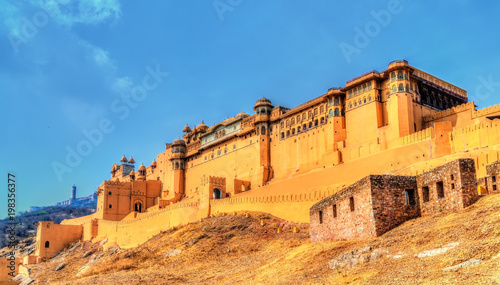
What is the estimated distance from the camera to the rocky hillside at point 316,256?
1308 centimetres

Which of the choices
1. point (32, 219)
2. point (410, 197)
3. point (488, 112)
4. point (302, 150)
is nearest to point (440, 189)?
point (410, 197)

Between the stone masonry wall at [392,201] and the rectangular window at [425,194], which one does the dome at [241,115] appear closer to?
the stone masonry wall at [392,201]

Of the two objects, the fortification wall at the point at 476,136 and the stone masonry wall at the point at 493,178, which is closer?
the stone masonry wall at the point at 493,178

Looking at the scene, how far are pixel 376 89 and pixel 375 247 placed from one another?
100ft

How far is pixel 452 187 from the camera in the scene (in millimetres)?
17750

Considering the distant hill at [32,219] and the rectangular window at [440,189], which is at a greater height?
the distant hill at [32,219]

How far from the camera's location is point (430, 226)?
1673 cm

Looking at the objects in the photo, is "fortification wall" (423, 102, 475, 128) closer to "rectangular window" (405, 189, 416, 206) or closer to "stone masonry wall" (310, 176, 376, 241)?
"stone masonry wall" (310, 176, 376, 241)

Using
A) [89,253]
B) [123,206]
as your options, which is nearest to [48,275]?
[89,253]

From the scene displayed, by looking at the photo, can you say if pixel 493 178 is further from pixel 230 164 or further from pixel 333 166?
pixel 230 164

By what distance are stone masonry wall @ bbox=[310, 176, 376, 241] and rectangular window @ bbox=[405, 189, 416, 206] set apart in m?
1.53

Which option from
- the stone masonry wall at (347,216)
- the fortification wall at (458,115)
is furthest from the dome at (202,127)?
the stone masonry wall at (347,216)

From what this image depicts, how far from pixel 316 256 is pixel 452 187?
5294 mm

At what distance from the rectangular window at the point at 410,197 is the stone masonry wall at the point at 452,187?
0.48 meters
